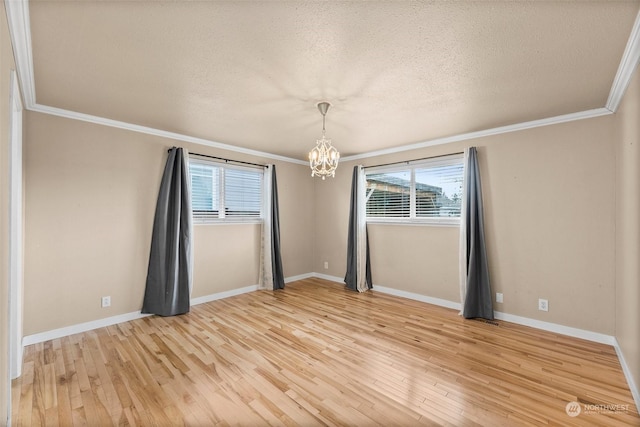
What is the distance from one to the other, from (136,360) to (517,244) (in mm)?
4371

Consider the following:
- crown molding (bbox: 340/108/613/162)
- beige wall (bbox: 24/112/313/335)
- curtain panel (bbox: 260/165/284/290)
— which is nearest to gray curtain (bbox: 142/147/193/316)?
beige wall (bbox: 24/112/313/335)

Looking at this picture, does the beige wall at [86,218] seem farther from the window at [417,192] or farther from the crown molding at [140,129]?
the window at [417,192]

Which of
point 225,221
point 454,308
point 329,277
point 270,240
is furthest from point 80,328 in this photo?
point 454,308

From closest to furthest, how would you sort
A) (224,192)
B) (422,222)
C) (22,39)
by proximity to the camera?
(22,39), (422,222), (224,192)

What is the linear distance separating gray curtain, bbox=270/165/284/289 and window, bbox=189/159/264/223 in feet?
0.85

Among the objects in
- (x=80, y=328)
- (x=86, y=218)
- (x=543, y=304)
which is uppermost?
(x=86, y=218)

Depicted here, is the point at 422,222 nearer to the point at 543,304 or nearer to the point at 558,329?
the point at 543,304

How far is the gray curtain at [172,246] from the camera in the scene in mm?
3633

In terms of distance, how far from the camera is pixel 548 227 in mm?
3248

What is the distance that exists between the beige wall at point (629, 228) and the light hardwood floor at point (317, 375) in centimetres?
37

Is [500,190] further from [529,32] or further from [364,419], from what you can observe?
[364,419]

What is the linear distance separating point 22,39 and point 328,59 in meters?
1.94

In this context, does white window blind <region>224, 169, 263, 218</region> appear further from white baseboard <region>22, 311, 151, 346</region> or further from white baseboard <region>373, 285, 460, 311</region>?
white baseboard <region>373, 285, 460, 311</region>

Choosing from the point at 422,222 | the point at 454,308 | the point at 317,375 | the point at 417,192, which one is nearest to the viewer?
the point at 317,375
